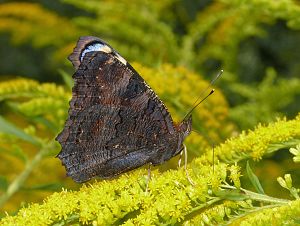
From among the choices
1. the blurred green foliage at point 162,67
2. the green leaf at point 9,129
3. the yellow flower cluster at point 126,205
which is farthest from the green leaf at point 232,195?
the green leaf at point 9,129

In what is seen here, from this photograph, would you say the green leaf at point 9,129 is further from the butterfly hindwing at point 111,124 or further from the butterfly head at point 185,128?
the butterfly head at point 185,128

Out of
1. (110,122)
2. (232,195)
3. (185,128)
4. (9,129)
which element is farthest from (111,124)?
(232,195)

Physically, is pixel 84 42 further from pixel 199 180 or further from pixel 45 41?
pixel 45 41

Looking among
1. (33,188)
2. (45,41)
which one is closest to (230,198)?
(33,188)

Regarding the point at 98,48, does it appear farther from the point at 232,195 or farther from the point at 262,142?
the point at 232,195

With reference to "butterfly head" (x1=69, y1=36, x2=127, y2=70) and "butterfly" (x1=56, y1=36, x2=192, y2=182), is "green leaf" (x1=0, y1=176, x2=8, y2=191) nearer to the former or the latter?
"butterfly" (x1=56, y1=36, x2=192, y2=182)

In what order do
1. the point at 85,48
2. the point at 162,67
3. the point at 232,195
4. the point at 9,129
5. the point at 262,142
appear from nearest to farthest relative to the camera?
the point at 232,195 < the point at 262,142 < the point at 85,48 < the point at 9,129 < the point at 162,67
